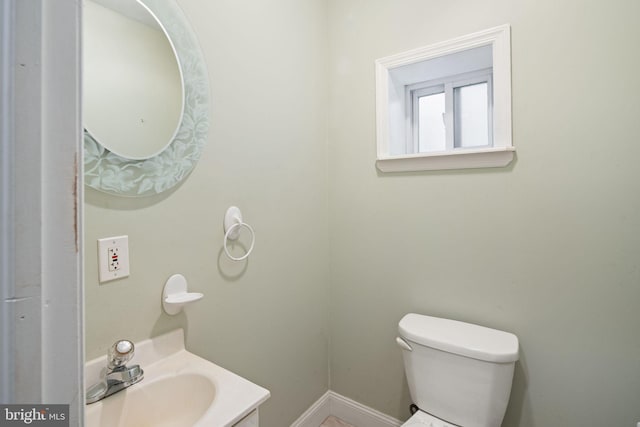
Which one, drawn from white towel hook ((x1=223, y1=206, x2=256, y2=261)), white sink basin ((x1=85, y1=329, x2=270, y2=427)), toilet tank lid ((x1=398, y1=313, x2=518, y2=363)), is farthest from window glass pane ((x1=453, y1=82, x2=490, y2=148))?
white sink basin ((x1=85, y1=329, x2=270, y2=427))

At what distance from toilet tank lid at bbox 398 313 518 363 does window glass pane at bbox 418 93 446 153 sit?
902 millimetres

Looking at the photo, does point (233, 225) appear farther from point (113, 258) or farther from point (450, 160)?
point (450, 160)

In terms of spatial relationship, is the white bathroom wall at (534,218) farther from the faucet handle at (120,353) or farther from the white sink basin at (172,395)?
the faucet handle at (120,353)

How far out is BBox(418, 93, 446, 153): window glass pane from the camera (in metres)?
1.68

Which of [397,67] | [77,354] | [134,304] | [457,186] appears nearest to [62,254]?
[77,354]

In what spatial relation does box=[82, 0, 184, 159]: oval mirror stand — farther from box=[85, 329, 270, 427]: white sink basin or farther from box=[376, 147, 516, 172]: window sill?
box=[376, 147, 516, 172]: window sill

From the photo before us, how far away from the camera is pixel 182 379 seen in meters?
0.91

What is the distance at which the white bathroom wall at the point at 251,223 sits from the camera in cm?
93

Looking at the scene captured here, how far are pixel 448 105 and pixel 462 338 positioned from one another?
44.6 inches

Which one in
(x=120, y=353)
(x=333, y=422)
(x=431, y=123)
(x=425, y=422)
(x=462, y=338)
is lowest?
(x=333, y=422)

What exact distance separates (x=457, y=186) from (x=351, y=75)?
0.82 m

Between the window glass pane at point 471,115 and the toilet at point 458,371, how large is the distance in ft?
2.96

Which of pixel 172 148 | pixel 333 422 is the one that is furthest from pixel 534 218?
pixel 333 422

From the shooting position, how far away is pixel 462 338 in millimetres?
1230
